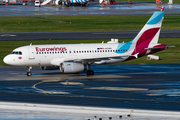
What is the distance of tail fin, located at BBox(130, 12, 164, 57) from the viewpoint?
48.8 metres

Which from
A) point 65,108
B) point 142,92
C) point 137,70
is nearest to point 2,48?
point 137,70

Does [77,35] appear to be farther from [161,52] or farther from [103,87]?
[103,87]

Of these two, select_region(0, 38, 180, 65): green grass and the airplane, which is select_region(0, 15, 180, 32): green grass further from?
the airplane

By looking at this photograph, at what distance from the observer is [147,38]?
49.4 metres

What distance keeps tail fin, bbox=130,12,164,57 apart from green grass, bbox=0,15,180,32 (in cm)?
5027

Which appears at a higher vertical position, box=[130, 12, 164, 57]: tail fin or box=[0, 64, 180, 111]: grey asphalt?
box=[130, 12, 164, 57]: tail fin

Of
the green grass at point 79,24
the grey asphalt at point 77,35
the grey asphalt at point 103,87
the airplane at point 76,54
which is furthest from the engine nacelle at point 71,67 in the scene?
the green grass at point 79,24

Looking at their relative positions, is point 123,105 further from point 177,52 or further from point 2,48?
point 2,48

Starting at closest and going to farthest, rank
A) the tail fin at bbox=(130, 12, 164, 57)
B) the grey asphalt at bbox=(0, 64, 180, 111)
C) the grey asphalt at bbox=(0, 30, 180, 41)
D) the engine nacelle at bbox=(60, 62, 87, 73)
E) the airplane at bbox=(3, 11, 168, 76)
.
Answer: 1. the grey asphalt at bbox=(0, 64, 180, 111)
2. the engine nacelle at bbox=(60, 62, 87, 73)
3. the airplane at bbox=(3, 11, 168, 76)
4. the tail fin at bbox=(130, 12, 164, 57)
5. the grey asphalt at bbox=(0, 30, 180, 41)

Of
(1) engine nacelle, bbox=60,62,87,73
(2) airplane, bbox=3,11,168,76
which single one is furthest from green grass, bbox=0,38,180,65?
(1) engine nacelle, bbox=60,62,87,73

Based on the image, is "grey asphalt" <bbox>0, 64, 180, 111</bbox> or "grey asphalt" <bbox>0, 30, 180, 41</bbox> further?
"grey asphalt" <bbox>0, 30, 180, 41</bbox>

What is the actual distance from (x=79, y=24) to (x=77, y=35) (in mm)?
22739

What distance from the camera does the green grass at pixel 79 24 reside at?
10236 cm

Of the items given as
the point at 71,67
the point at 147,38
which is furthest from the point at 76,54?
the point at 147,38
